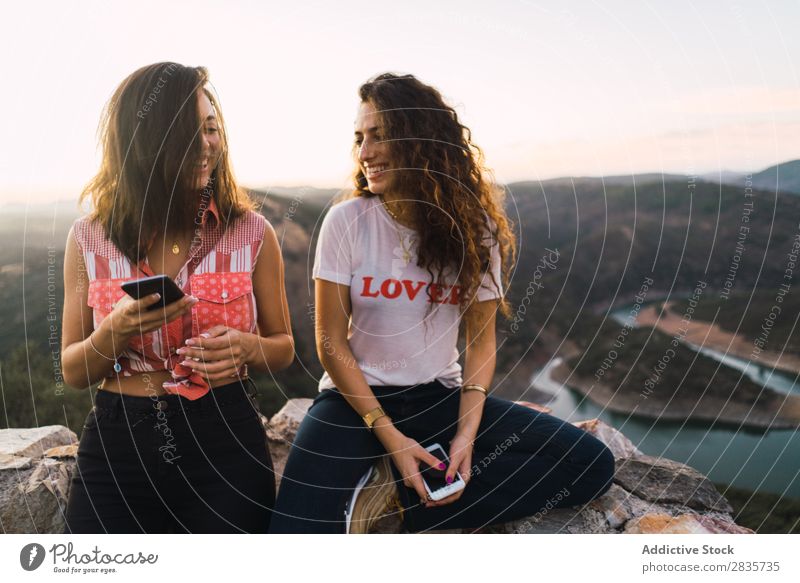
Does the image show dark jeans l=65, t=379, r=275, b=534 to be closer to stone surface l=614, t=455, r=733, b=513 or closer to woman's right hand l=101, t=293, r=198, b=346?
woman's right hand l=101, t=293, r=198, b=346

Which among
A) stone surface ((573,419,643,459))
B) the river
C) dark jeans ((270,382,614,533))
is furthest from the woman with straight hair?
stone surface ((573,419,643,459))

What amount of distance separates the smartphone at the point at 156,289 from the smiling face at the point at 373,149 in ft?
2.42

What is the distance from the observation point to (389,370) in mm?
1977

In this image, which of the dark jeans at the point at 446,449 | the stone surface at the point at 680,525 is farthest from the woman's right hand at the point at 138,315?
the stone surface at the point at 680,525

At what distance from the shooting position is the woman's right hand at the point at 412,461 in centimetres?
184

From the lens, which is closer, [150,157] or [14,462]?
[150,157]

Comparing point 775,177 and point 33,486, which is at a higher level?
point 775,177

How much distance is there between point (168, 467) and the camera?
1.67m

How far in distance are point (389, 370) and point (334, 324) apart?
23 cm

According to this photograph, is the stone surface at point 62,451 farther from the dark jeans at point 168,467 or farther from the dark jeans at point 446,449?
the dark jeans at point 446,449

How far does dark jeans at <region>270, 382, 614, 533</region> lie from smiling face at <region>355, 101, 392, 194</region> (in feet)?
2.14

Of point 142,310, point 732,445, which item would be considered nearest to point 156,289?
point 142,310

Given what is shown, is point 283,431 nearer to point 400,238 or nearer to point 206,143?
point 400,238

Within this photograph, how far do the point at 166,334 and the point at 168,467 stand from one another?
350 mm
